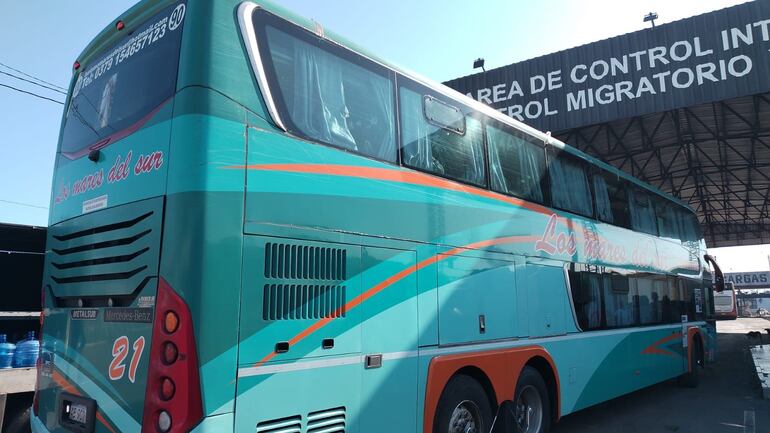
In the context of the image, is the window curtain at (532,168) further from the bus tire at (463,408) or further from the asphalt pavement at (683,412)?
the asphalt pavement at (683,412)

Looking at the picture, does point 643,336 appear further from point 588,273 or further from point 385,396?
point 385,396

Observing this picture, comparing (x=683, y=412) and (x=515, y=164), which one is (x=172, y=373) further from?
(x=683, y=412)

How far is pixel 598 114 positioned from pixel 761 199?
21294 mm

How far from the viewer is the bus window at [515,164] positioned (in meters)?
6.32

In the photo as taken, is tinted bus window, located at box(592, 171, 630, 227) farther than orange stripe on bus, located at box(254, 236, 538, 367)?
Yes

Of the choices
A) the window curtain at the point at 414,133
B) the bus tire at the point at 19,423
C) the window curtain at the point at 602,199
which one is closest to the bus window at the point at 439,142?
the window curtain at the point at 414,133

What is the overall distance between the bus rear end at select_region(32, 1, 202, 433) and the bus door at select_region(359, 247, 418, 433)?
59.2 inches

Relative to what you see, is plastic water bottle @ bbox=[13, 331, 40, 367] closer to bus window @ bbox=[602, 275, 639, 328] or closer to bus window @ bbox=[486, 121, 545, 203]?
bus window @ bbox=[486, 121, 545, 203]

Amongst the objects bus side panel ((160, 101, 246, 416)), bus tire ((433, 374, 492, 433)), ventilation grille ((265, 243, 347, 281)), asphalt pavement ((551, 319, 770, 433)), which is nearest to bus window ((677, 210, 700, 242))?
asphalt pavement ((551, 319, 770, 433))

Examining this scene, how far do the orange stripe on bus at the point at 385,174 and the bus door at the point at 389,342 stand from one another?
0.66 meters

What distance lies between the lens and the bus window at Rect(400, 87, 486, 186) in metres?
5.11

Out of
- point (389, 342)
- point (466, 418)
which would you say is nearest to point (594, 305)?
point (466, 418)

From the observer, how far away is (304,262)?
3818mm

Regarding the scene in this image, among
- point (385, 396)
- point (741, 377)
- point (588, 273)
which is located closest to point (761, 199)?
point (741, 377)
